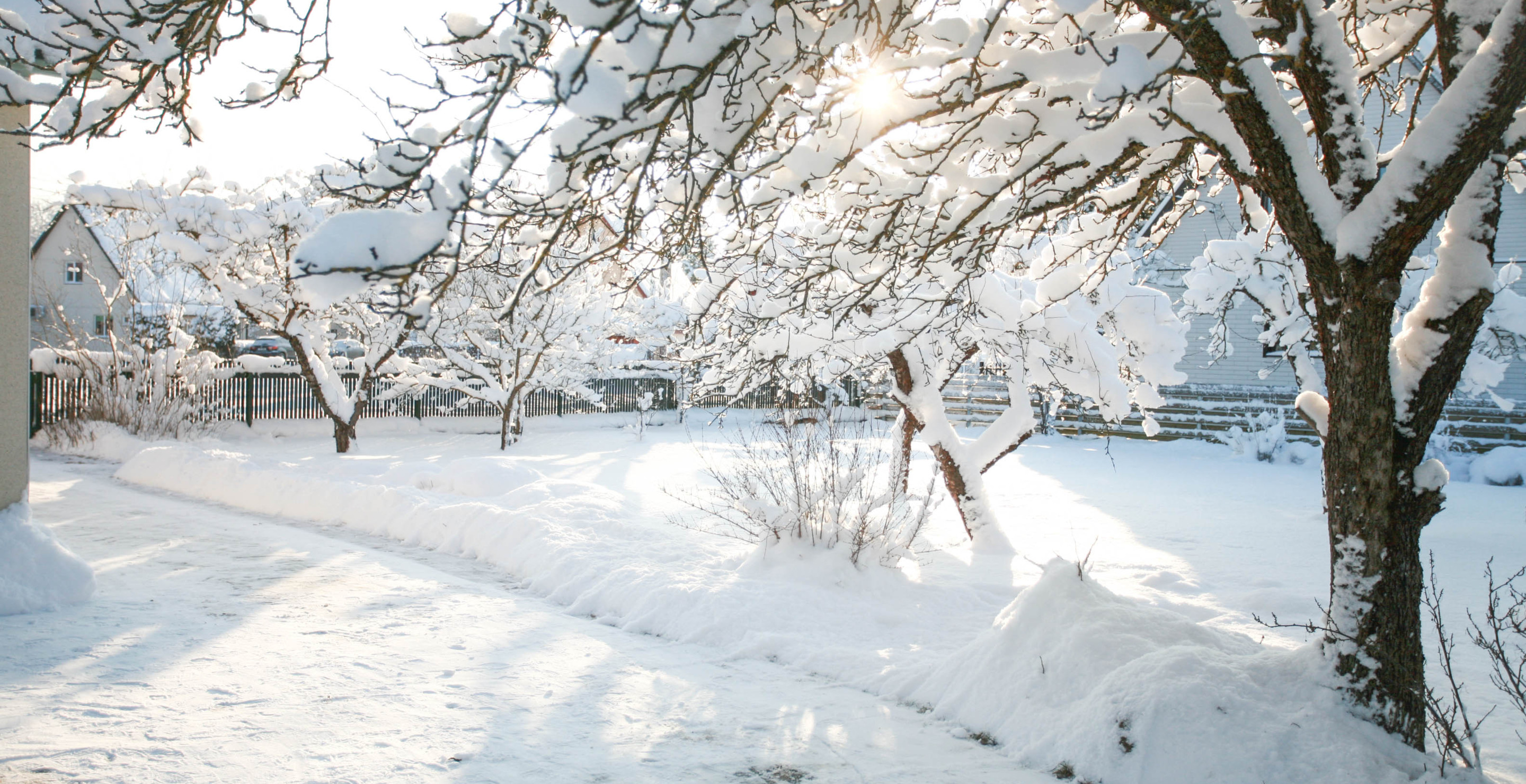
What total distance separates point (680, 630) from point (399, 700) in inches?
78.3

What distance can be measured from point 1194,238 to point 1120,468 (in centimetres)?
935

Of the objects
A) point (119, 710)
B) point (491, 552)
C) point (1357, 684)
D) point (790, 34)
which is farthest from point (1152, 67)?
point (491, 552)

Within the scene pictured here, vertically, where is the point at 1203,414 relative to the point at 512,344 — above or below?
below

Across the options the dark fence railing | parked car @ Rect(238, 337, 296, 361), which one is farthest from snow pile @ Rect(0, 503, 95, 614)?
parked car @ Rect(238, 337, 296, 361)

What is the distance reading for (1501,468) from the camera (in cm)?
1388

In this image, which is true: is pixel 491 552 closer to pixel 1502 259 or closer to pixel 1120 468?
pixel 1120 468

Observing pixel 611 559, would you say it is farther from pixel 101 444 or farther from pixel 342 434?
pixel 101 444

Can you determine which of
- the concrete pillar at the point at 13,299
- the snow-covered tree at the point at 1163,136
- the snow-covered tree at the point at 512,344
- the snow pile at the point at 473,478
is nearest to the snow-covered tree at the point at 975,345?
the snow-covered tree at the point at 1163,136

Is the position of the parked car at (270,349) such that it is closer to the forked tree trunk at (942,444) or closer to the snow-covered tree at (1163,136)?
the forked tree trunk at (942,444)

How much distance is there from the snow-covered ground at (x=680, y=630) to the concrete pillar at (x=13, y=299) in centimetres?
108

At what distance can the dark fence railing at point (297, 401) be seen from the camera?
16.3 meters

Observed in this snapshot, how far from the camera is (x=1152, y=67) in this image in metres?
3.12

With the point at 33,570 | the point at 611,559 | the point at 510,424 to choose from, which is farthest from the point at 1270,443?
the point at 33,570

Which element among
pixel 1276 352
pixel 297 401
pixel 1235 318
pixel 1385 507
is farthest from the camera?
pixel 1235 318
